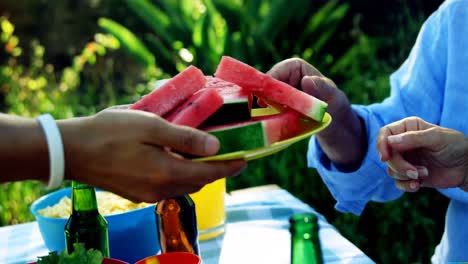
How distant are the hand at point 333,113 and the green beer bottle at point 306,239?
1.86ft

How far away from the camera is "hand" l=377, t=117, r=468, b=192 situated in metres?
1.69

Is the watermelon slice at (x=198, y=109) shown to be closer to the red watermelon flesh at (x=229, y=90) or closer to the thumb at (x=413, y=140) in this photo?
the red watermelon flesh at (x=229, y=90)

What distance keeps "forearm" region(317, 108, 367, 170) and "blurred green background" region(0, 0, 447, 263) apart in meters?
1.38

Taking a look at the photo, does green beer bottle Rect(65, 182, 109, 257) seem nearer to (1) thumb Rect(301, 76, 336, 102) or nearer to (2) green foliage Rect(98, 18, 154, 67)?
(1) thumb Rect(301, 76, 336, 102)

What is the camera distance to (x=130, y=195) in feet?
4.19

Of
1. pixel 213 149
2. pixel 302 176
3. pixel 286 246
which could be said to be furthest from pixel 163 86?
pixel 302 176

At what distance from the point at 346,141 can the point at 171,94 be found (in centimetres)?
84

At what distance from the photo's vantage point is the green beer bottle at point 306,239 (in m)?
1.40

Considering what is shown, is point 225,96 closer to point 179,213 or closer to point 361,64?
point 179,213

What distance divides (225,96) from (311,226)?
0.34m

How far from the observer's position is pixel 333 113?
1.99m

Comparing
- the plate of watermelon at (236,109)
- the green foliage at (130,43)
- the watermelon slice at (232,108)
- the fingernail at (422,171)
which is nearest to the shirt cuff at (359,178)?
the fingernail at (422,171)

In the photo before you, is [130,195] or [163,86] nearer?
[130,195]

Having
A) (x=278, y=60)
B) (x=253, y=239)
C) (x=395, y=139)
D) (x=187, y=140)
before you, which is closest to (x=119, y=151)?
(x=187, y=140)
